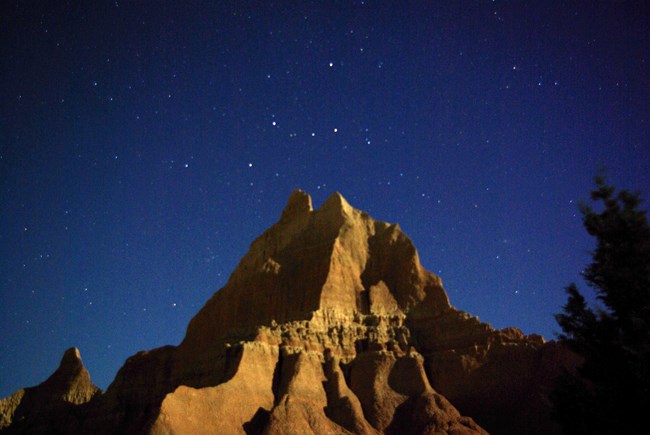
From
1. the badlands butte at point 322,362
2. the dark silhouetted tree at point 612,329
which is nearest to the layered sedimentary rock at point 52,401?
the badlands butte at point 322,362

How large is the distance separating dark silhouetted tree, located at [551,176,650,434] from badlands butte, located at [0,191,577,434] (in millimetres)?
18258

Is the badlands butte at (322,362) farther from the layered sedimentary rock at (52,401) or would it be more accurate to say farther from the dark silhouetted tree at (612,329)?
the dark silhouetted tree at (612,329)

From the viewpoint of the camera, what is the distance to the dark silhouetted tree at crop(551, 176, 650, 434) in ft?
57.4

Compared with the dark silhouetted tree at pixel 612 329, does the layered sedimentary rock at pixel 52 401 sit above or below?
above

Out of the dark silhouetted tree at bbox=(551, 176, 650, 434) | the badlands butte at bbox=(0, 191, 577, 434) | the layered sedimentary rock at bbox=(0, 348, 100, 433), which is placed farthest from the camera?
the layered sedimentary rock at bbox=(0, 348, 100, 433)

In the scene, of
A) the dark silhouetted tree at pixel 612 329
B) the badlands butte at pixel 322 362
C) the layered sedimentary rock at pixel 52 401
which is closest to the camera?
the dark silhouetted tree at pixel 612 329

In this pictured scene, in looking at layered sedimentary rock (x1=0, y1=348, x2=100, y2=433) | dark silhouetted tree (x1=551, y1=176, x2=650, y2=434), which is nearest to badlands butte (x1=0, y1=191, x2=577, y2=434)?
layered sedimentary rock (x1=0, y1=348, x2=100, y2=433)

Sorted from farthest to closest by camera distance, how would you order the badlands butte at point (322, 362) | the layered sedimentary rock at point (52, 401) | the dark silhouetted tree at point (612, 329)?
1. the layered sedimentary rock at point (52, 401)
2. the badlands butte at point (322, 362)
3. the dark silhouetted tree at point (612, 329)

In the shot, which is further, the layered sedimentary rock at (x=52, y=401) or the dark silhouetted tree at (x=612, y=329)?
the layered sedimentary rock at (x=52, y=401)

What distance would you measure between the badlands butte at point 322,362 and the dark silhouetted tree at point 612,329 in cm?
1826

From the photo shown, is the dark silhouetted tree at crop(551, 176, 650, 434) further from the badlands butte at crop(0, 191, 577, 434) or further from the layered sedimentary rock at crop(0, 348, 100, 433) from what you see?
the layered sedimentary rock at crop(0, 348, 100, 433)

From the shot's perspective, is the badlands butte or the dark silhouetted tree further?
the badlands butte

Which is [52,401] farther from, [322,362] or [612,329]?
[612,329]

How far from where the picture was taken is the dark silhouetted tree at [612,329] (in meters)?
17.5
